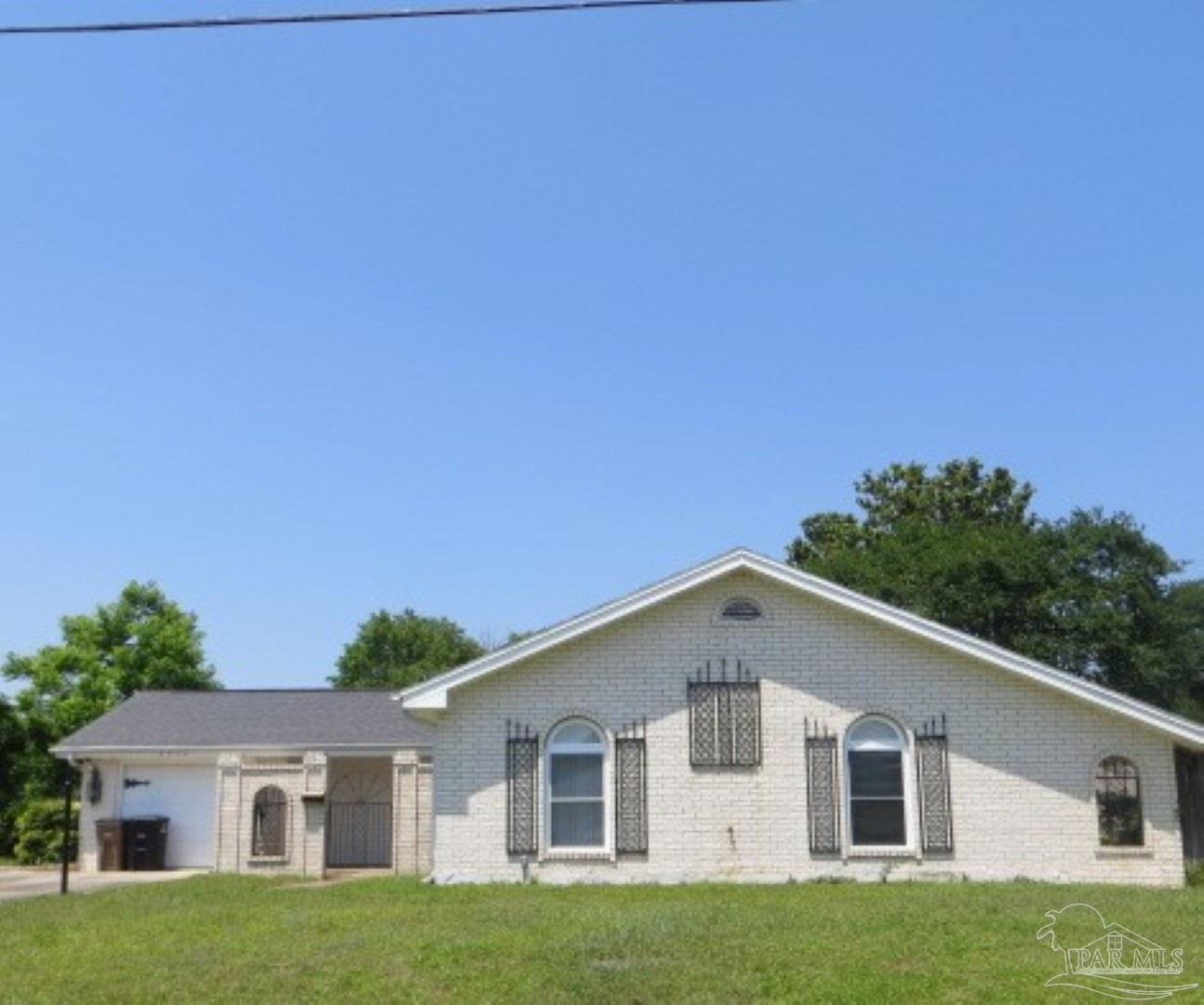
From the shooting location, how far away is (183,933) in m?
13.2

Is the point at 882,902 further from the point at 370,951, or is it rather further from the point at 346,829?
the point at 346,829

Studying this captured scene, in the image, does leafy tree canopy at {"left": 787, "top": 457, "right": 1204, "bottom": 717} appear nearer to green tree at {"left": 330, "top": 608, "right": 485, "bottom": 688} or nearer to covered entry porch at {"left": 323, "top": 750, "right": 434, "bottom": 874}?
covered entry porch at {"left": 323, "top": 750, "right": 434, "bottom": 874}

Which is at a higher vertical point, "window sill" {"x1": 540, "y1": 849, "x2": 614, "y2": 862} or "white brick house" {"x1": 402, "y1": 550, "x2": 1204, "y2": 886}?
"white brick house" {"x1": 402, "y1": 550, "x2": 1204, "y2": 886}

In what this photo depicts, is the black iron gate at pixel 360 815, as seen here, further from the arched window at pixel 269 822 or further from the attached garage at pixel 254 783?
the arched window at pixel 269 822

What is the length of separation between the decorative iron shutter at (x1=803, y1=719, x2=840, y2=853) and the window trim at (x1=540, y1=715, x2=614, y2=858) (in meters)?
2.73

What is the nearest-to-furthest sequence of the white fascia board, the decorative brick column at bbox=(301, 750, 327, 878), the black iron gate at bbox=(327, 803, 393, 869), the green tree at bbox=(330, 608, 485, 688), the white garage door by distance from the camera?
the decorative brick column at bbox=(301, 750, 327, 878), the white fascia board, the white garage door, the black iron gate at bbox=(327, 803, 393, 869), the green tree at bbox=(330, 608, 485, 688)

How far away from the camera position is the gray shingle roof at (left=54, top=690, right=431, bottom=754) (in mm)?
26000

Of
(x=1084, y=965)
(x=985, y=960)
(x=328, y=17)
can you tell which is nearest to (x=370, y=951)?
(x=985, y=960)

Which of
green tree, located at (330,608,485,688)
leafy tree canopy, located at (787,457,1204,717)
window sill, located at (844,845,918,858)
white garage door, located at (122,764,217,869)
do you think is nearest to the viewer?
window sill, located at (844,845,918,858)

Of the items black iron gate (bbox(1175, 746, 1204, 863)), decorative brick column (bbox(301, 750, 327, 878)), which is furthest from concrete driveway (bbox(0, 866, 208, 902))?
black iron gate (bbox(1175, 746, 1204, 863))

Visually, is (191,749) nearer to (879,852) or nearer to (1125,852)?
(879,852)

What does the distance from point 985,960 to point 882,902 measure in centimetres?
398

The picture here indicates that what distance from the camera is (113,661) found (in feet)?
151

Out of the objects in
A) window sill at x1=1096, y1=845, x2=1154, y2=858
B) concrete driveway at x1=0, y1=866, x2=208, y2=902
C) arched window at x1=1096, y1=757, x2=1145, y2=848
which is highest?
arched window at x1=1096, y1=757, x2=1145, y2=848
